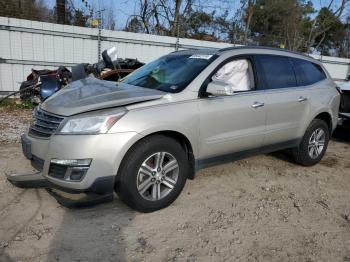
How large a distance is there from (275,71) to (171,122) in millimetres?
1939

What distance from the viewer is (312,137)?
17.8 ft

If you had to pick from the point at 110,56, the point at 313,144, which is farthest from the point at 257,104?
the point at 110,56

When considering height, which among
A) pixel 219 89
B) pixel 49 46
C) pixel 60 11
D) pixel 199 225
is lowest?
pixel 199 225

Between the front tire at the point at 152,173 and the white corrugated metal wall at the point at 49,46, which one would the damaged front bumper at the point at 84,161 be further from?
the white corrugated metal wall at the point at 49,46

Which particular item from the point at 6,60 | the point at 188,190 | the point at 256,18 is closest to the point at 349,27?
the point at 256,18

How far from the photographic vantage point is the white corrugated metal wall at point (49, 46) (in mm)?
9711

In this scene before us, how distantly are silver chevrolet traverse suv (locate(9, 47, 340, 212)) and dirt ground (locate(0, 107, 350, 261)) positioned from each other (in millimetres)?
309

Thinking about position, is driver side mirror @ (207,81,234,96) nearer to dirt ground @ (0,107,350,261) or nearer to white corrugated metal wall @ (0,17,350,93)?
dirt ground @ (0,107,350,261)

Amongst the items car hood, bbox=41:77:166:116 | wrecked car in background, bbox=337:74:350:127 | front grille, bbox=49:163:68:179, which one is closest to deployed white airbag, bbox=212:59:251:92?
car hood, bbox=41:77:166:116

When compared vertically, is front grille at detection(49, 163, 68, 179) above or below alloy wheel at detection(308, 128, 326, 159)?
above

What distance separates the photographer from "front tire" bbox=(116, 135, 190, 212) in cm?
346

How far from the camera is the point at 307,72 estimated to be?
5348 mm

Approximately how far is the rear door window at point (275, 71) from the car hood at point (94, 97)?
1.53m

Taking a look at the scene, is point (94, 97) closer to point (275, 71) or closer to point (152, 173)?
point (152, 173)
